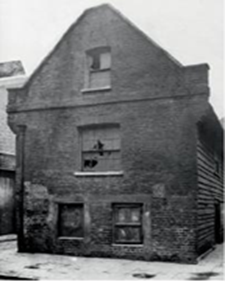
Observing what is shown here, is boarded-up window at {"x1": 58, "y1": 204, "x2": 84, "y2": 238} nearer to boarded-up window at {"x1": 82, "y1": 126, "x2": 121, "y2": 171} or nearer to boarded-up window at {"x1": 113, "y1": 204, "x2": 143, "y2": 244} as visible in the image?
boarded-up window at {"x1": 113, "y1": 204, "x2": 143, "y2": 244}

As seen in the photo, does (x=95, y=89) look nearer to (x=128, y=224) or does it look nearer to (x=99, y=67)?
(x=99, y=67)

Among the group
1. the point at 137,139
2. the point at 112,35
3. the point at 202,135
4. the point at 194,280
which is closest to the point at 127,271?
the point at 194,280

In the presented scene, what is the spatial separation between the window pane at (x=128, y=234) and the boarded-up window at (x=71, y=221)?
135 centimetres

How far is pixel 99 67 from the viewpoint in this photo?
50.9ft

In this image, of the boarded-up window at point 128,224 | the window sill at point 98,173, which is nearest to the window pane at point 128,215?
the boarded-up window at point 128,224

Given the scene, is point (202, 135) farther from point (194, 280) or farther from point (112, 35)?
point (194, 280)

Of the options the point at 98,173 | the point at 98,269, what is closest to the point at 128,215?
the point at 98,173

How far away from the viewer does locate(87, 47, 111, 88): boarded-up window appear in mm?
15359

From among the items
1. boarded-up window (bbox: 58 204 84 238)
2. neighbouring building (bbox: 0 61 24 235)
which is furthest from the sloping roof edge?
neighbouring building (bbox: 0 61 24 235)

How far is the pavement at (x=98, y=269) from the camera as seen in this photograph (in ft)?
36.8

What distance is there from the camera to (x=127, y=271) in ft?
39.4

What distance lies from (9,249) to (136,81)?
26.9 feet

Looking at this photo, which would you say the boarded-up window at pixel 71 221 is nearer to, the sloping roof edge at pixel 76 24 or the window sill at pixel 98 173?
the window sill at pixel 98 173

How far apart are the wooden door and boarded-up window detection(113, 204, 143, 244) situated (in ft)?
28.2
